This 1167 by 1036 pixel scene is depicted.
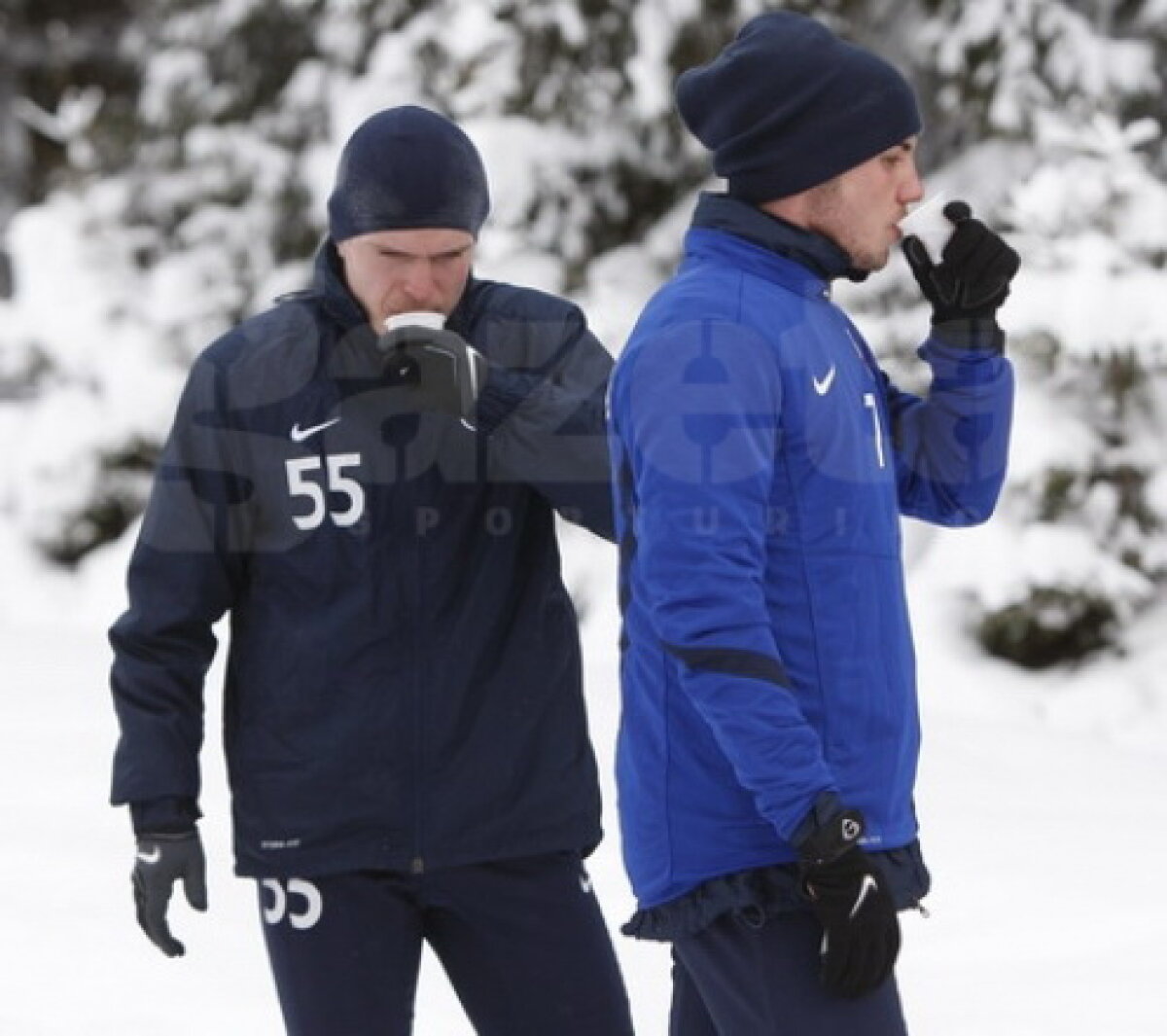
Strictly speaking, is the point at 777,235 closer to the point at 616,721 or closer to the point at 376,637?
the point at 376,637

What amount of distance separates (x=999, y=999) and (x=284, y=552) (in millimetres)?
2295

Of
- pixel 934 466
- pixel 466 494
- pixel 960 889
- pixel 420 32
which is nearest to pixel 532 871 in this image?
pixel 466 494

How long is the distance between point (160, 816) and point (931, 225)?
4.18 ft

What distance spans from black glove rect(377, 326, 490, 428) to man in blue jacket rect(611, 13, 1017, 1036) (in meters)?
0.38

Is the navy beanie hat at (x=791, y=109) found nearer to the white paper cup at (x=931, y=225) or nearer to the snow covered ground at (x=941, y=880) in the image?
the white paper cup at (x=931, y=225)

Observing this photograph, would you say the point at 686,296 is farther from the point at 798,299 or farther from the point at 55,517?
the point at 55,517

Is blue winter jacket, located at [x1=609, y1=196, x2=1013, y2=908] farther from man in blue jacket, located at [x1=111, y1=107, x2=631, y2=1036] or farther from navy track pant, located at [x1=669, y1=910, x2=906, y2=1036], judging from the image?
man in blue jacket, located at [x1=111, y1=107, x2=631, y2=1036]

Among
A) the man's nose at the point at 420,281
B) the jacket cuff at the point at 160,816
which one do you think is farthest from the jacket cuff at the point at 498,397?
the jacket cuff at the point at 160,816

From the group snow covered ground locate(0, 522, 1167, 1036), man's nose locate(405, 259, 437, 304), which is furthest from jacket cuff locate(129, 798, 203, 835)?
snow covered ground locate(0, 522, 1167, 1036)

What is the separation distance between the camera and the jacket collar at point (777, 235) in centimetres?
237

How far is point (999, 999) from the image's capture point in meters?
4.50

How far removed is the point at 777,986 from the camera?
2248mm

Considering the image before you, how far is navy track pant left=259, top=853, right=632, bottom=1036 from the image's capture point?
9.34 ft

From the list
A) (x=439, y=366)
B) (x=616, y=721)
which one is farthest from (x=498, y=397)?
(x=616, y=721)
